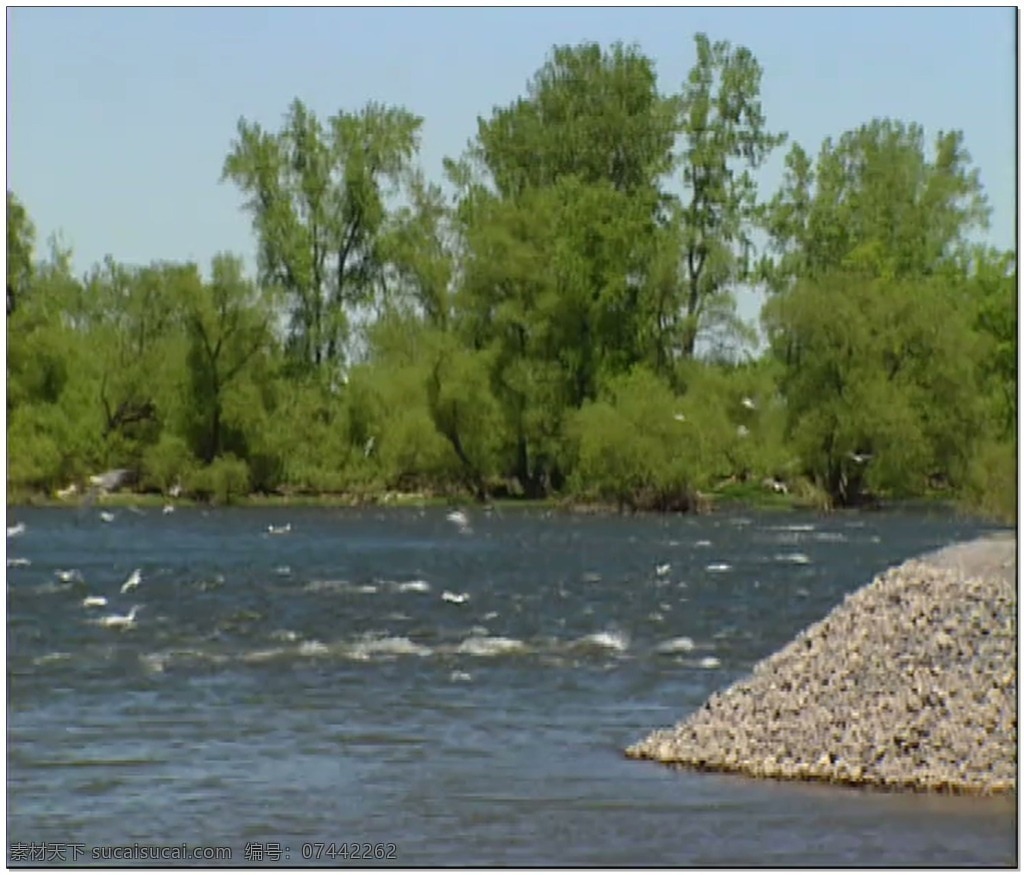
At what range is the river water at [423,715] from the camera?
16141 millimetres

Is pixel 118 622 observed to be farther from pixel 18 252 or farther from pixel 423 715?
pixel 18 252

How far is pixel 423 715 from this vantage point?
2283 cm

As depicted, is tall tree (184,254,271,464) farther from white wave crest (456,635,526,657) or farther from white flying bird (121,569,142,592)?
white wave crest (456,635,526,657)

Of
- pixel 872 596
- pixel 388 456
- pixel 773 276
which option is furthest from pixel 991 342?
pixel 872 596

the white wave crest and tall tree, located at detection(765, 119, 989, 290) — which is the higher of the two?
tall tree, located at detection(765, 119, 989, 290)

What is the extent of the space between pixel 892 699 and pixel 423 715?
6.09 metres

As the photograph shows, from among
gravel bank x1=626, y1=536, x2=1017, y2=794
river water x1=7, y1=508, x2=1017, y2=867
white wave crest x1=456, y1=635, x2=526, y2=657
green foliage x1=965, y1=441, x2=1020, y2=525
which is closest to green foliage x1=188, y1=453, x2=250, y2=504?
green foliage x1=965, y1=441, x2=1020, y2=525

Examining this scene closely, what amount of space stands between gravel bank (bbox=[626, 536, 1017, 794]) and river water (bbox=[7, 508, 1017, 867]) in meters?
0.38

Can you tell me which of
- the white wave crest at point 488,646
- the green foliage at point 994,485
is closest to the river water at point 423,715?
the white wave crest at point 488,646

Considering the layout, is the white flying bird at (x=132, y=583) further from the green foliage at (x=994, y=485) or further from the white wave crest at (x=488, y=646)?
the green foliage at (x=994, y=485)

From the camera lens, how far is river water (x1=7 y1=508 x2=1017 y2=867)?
1614cm

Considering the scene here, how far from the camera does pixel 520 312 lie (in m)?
79.3

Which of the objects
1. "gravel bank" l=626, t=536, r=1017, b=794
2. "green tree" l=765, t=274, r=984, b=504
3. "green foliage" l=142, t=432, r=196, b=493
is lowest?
"gravel bank" l=626, t=536, r=1017, b=794

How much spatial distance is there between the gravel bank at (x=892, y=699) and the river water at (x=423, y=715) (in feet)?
1.25
